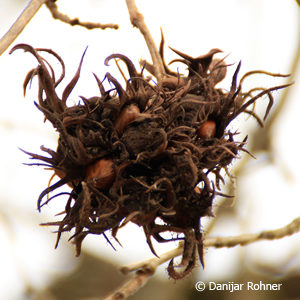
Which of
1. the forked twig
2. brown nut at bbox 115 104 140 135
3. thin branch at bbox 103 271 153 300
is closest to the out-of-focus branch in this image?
the forked twig

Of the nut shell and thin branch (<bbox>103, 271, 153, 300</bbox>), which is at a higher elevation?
the nut shell

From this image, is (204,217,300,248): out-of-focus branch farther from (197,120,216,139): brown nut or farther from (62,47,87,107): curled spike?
(62,47,87,107): curled spike

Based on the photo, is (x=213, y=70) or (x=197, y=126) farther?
(x=213, y=70)

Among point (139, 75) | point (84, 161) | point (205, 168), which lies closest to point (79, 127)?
point (84, 161)

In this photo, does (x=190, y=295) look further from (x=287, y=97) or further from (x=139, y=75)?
(x=139, y=75)

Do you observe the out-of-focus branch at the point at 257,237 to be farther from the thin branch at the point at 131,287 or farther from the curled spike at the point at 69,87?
the curled spike at the point at 69,87

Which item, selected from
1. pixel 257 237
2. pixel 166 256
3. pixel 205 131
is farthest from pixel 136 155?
pixel 257 237

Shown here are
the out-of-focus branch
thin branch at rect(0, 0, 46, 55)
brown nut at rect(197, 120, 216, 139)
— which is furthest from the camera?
the out-of-focus branch
